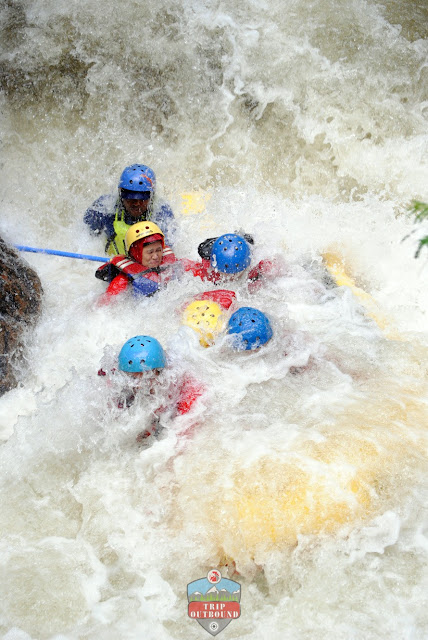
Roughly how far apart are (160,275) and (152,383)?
51.7 inches

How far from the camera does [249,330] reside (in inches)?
160

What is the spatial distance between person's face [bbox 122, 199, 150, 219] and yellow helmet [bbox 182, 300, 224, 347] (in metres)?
1.31

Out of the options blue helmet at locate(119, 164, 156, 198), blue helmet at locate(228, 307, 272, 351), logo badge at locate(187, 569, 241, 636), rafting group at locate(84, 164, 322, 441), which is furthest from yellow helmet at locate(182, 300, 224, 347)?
logo badge at locate(187, 569, 241, 636)

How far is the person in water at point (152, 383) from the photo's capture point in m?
3.70

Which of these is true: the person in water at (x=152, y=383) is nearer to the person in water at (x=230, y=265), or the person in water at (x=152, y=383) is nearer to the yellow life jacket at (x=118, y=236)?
the person in water at (x=230, y=265)

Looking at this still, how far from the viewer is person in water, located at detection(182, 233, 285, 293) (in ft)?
15.4

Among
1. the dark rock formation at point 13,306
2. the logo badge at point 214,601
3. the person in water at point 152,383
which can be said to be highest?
the person in water at point 152,383

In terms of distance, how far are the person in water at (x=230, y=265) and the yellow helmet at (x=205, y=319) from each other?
0.42 m

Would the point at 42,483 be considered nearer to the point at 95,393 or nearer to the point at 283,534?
the point at 95,393

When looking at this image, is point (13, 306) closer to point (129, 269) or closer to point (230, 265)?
point (129, 269)

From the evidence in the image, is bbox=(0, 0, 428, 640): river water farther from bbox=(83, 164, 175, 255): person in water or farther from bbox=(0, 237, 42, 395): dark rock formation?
bbox=(83, 164, 175, 255): person in water

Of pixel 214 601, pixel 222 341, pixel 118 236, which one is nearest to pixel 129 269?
pixel 118 236

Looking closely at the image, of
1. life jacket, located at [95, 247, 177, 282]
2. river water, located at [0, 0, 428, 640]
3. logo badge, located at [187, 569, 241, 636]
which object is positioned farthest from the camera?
life jacket, located at [95, 247, 177, 282]

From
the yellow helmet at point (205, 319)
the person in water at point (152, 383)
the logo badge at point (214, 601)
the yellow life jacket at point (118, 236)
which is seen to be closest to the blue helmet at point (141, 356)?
the person in water at point (152, 383)
